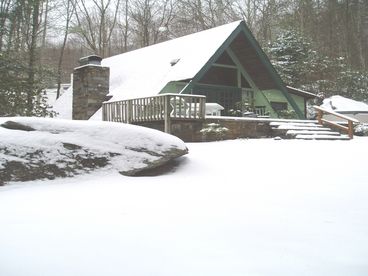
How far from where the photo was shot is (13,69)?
26.7ft

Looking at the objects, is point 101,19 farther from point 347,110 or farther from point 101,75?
point 347,110

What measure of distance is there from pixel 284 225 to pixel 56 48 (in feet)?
114

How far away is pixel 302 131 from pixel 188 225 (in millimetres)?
10490

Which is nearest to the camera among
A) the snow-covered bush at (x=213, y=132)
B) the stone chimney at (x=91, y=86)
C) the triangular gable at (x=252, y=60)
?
the snow-covered bush at (x=213, y=132)

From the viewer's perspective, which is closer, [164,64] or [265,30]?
[164,64]

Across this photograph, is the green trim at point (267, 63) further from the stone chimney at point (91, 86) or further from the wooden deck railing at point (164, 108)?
the stone chimney at point (91, 86)

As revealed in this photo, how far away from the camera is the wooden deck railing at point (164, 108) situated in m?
11.0

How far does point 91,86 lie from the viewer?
16.2 meters

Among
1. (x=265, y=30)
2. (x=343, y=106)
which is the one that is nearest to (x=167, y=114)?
(x=343, y=106)

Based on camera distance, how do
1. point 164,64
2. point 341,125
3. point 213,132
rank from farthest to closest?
point 164,64
point 341,125
point 213,132

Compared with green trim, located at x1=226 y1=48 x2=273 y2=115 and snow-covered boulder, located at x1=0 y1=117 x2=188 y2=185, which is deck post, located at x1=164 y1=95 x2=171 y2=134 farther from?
green trim, located at x1=226 y1=48 x2=273 y2=115

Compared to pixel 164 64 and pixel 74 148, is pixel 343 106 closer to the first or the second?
pixel 164 64

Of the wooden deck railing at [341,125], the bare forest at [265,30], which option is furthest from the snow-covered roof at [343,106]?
the wooden deck railing at [341,125]

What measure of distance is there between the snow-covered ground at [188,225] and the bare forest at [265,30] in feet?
65.4
